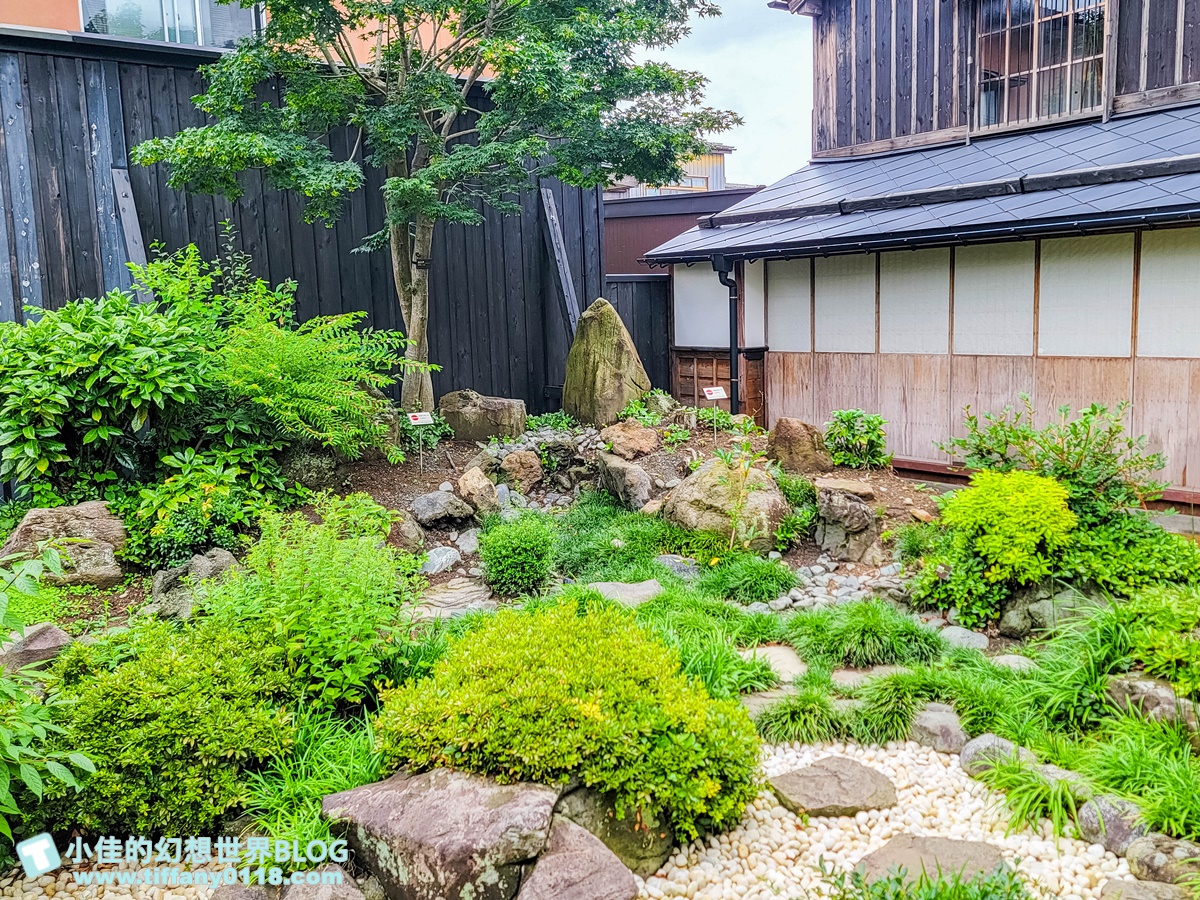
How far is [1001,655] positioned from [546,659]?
288cm

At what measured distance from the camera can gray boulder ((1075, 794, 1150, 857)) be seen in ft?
10.9

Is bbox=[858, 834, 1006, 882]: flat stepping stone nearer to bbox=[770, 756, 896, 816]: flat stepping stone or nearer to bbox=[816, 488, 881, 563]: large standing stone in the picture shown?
bbox=[770, 756, 896, 816]: flat stepping stone

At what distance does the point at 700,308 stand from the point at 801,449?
160 inches

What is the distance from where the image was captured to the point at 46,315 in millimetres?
6906

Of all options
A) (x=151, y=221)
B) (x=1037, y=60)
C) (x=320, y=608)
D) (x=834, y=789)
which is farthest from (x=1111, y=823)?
(x=1037, y=60)

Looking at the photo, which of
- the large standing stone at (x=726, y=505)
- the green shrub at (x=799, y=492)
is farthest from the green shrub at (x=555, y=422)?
the green shrub at (x=799, y=492)

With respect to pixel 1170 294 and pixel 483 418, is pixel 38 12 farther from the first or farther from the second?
pixel 1170 294

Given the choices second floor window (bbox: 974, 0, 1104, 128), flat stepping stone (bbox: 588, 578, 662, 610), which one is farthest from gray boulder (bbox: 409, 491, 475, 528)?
second floor window (bbox: 974, 0, 1104, 128)

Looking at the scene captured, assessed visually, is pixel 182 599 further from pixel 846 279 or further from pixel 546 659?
pixel 846 279

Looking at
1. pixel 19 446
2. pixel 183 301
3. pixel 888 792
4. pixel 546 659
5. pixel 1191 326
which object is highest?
pixel 183 301

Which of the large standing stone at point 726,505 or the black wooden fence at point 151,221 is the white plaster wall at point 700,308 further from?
the large standing stone at point 726,505

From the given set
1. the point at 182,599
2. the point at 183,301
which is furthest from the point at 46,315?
the point at 182,599

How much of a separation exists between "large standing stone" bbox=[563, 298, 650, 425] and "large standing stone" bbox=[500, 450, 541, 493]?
156 cm

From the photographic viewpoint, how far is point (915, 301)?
8.83 meters
